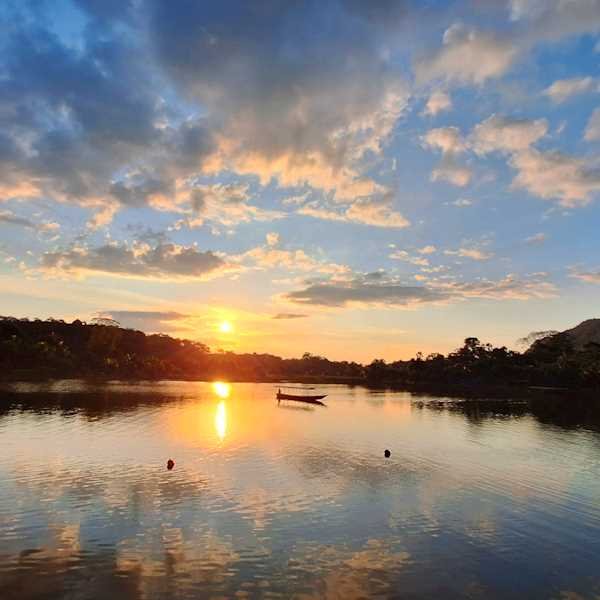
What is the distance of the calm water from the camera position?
727 inches

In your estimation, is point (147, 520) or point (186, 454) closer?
point (147, 520)

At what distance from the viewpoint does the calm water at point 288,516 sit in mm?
18469

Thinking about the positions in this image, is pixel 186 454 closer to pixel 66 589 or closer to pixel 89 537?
pixel 89 537

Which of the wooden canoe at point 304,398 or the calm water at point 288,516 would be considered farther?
the wooden canoe at point 304,398

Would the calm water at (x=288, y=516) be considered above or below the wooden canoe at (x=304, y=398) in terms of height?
below

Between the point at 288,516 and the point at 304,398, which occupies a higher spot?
the point at 304,398

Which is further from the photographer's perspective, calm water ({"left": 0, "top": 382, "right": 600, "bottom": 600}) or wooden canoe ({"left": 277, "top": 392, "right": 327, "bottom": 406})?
wooden canoe ({"left": 277, "top": 392, "right": 327, "bottom": 406})

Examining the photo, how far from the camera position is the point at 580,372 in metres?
176

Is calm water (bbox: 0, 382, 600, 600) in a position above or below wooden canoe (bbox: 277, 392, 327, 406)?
below

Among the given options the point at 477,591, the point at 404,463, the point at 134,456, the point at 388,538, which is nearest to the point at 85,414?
the point at 134,456

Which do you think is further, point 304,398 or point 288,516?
point 304,398

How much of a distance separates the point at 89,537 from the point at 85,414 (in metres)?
49.6

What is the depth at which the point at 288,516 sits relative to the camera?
26.2 meters

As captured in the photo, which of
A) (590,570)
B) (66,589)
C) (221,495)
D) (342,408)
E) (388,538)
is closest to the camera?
(66,589)
